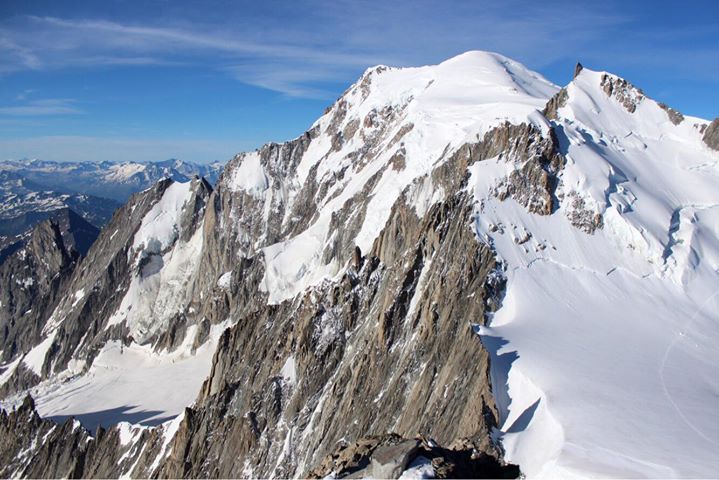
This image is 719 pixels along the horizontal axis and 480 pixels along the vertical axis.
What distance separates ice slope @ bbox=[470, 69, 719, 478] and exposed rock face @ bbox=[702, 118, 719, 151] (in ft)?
3.29

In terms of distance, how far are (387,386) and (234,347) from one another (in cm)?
3407

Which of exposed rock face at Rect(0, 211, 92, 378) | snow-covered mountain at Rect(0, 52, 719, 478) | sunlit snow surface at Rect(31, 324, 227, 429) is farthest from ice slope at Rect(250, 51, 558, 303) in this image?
exposed rock face at Rect(0, 211, 92, 378)

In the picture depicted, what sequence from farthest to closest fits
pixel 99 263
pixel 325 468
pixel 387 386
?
pixel 99 263 < pixel 387 386 < pixel 325 468

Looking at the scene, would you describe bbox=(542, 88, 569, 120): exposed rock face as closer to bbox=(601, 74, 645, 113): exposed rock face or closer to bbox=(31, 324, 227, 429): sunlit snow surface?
bbox=(601, 74, 645, 113): exposed rock face

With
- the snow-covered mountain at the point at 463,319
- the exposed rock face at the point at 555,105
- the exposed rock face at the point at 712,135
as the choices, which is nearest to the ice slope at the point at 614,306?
the snow-covered mountain at the point at 463,319

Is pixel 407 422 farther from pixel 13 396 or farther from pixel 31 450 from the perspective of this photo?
pixel 13 396

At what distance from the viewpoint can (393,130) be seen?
363 feet

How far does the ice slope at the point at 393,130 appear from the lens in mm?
88938

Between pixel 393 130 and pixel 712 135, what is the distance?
175 feet

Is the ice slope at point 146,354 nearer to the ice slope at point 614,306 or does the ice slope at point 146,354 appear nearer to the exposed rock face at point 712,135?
the ice slope at point 614,306

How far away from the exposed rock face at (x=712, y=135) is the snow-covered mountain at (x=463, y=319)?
26cm

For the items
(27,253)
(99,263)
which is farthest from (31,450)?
(27,253)

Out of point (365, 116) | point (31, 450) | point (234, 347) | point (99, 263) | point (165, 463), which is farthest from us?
point (99, 263)

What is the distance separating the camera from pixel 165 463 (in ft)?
233
